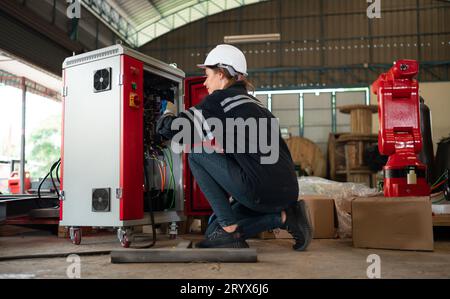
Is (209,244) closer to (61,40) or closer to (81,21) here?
(61,40)

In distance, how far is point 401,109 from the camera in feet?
10.4

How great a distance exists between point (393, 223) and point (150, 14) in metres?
13.1

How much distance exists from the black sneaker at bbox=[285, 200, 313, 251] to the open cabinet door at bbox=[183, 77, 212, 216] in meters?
1.21

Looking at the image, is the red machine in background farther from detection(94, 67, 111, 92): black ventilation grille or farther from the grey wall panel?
the grey wall panel

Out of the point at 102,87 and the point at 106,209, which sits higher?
the point at 102,87

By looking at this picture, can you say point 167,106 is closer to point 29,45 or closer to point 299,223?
point 299,223

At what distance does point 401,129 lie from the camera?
3166 millimetres

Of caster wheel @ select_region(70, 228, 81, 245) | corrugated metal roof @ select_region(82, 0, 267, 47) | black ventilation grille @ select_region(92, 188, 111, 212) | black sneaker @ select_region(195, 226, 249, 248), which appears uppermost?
corrugated metal roof @ select_region(82, 0, 267, 47)

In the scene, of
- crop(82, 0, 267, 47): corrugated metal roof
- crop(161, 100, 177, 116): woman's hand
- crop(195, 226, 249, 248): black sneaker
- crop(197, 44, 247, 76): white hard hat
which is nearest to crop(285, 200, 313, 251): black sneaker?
crop(195, 226, 249, 248): black sneaker

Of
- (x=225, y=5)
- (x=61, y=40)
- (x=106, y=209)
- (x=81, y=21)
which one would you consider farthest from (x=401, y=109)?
(x=225, y=5)

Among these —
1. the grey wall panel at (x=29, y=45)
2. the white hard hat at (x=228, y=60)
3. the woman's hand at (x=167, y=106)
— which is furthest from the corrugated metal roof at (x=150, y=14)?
the white hard hat at (x=228, y=60)

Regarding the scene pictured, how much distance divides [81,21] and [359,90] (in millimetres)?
8753

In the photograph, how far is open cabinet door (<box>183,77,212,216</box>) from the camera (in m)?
3.62

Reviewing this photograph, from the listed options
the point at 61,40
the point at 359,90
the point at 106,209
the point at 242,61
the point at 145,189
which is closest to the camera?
the point at 242,61
